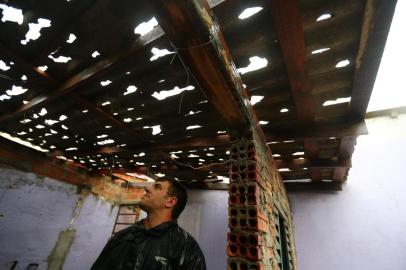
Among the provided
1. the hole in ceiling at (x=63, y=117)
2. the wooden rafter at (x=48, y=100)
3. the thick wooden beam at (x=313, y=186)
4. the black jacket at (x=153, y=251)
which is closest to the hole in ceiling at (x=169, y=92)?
the wooden rafter at (x=48, y=100)

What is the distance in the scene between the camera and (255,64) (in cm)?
183

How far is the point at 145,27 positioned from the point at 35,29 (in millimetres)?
1011

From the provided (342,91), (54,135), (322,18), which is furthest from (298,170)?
(54,135)

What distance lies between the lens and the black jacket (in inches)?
71.2

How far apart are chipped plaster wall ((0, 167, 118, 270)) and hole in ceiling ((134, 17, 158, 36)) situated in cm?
435

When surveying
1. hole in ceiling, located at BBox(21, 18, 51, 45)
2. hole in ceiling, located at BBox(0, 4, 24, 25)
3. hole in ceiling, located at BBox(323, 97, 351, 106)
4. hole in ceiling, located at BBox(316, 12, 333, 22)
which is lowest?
hole in ceiling, located at BBox(323, 97, 351, 106)

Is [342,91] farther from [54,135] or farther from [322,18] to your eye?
[54,135]

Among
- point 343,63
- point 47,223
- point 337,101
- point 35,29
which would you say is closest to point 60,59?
point 35,29

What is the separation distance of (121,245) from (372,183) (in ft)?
14.7

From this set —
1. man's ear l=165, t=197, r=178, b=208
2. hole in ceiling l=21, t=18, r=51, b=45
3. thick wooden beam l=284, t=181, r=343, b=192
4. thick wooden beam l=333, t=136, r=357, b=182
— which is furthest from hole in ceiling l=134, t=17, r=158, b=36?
thick wooden beam l=284, t=181, r=343, b=192

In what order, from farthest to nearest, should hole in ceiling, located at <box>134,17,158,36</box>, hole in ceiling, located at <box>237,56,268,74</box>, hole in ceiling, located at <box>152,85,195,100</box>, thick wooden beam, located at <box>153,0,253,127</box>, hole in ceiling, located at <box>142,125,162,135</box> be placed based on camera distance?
hole in ceiling, located at <box>142,125,162,135</box> → hole in ceiling, located at <box>152,85,195,100</box> → hole in ceiling, located at <box>237,56,268,74</box> → hole in ceiling, located at <box>134,17,158,36</box> → thick wooden beam, located at <box>153,0,253,127</box>

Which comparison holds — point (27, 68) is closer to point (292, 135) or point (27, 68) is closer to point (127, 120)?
point (127, 120)

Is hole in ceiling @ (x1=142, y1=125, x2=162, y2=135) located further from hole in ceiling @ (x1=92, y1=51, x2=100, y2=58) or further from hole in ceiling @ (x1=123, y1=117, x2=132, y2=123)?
hole in ceiling @ (x1=92, y1=51, x2=100, y2=58)

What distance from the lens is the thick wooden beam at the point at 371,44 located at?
126cm
